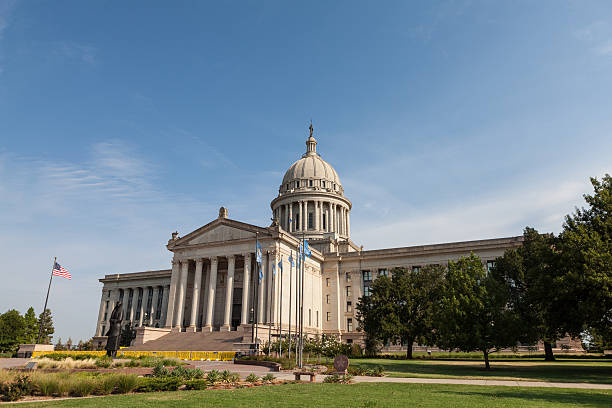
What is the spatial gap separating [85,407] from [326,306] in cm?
6270

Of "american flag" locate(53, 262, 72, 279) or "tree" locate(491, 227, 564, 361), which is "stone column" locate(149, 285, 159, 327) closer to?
"american flag" locate(53, 262, 72, 279)

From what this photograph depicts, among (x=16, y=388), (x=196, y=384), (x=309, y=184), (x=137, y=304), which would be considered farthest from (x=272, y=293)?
Answer: (x=137, y=304)

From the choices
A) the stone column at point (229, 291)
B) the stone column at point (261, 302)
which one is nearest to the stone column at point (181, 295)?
the stone column at point (229, 291)

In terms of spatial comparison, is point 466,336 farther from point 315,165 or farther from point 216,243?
point 315,165

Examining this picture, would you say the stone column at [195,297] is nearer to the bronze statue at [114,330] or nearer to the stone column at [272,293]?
the stone column at [272,293]

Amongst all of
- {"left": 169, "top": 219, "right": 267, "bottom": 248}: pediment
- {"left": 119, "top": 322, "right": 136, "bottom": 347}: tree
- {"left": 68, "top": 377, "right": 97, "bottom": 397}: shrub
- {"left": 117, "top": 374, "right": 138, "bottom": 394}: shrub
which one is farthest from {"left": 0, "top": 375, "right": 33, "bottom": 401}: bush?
{"left": 119, "top": 322, "right": 136, "bottom": 347}: tree

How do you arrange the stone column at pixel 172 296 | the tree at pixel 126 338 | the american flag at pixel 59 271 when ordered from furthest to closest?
the stone column at pixel 172 296
the tree at pixel 126 338
the american flag at pixel 59 271

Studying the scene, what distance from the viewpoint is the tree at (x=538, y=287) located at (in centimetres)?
3319

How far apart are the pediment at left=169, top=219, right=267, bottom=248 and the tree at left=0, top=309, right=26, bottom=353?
36.2 m

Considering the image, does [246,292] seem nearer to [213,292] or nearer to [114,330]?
[213,292]

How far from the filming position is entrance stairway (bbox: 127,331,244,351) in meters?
53.4

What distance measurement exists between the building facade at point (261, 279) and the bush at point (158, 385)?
2929cm

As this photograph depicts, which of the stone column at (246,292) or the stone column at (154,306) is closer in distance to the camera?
the stone column at (246,292)

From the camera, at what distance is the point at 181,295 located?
6800cm
